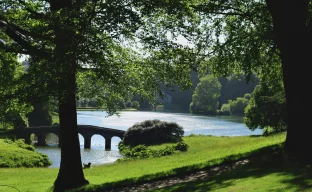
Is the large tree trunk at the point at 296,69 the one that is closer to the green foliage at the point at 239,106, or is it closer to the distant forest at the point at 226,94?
the green foliage at the point at 239,106

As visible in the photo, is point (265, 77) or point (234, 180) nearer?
point (234, 180)

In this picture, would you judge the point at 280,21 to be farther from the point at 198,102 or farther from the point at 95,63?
the point at 198,102

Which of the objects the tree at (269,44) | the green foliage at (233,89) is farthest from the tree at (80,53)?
the green foliage at (233,89)

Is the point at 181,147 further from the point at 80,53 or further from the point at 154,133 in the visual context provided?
the point at 80,53

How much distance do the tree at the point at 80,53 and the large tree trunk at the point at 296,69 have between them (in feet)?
14.4

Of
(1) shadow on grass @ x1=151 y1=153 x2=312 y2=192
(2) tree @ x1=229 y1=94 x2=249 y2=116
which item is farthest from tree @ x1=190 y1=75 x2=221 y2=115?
(1) shadow on grass @ x1=151 y1=153 x2=312 y2=192

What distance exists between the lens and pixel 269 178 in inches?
413

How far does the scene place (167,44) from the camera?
15.7 metres

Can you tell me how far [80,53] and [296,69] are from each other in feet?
24.7

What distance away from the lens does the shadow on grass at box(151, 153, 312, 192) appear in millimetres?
9219

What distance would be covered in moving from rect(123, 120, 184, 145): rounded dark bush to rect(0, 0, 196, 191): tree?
2864cm

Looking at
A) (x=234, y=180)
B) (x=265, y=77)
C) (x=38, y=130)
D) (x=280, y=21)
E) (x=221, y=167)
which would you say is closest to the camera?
(x=234, y=180)

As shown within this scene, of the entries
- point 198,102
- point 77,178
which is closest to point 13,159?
point 77,178

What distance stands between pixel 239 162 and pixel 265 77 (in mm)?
9446
